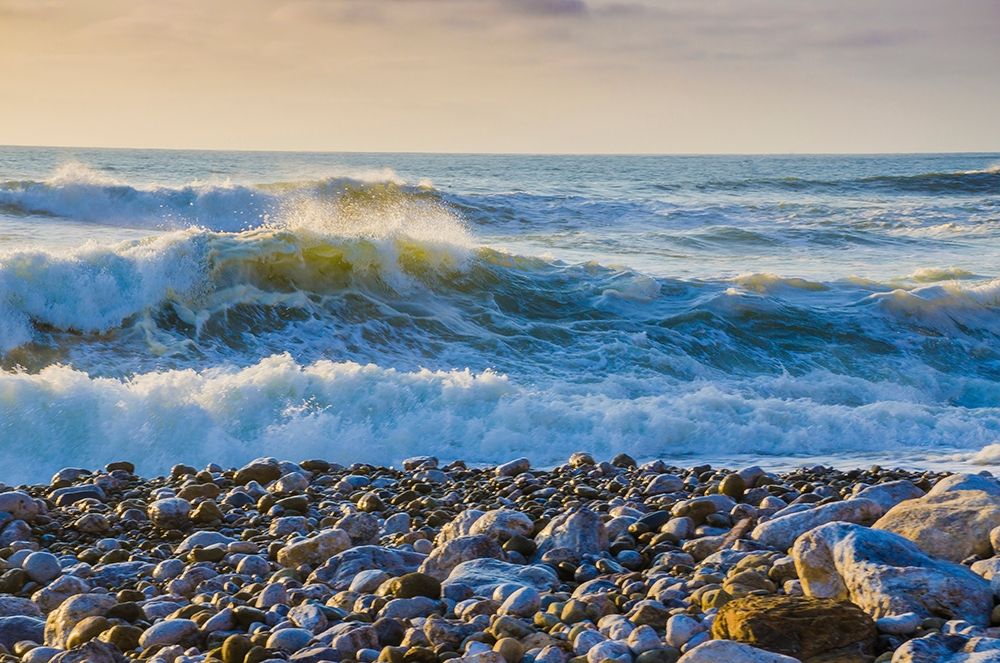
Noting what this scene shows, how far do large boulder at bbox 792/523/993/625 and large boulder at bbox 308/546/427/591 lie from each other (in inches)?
59.9

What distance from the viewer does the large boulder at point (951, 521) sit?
12.2 feet

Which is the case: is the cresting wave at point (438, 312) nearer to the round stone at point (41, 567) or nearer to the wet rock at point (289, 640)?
the round stone at point (41, 567)

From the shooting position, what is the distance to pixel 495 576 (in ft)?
12.8

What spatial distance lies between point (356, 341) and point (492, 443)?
3.96 meters

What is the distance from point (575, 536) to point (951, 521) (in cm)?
145

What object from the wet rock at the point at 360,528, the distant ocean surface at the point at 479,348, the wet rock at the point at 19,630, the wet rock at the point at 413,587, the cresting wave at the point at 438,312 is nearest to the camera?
the wet rock at the point at 19,630

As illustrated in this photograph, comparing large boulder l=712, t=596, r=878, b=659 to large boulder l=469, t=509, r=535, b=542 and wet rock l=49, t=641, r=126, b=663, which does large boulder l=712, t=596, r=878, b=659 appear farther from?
wet rock l=49, t=641, r=126, b=663

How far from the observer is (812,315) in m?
13.4

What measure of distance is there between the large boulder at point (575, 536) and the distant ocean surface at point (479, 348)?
315cm

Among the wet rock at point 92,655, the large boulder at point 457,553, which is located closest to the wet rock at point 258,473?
the large boulder at point 457,553

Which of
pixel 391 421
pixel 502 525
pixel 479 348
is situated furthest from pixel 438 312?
pixel 502 525

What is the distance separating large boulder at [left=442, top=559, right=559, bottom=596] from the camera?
3805 millimetres

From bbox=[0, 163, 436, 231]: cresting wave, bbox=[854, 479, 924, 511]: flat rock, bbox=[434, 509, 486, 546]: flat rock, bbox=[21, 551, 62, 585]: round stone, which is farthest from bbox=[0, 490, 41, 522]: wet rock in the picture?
bbox=[0, 163, 436, 231]: cresting wave

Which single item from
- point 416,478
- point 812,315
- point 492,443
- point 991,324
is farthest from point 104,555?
point 991,324
